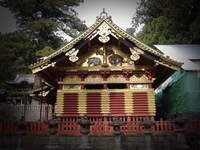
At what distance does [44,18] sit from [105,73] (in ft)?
82.6

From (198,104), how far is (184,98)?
→ 1.12 metres

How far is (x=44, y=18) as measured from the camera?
38.7 m

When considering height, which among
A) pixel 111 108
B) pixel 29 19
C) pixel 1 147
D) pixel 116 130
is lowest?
pixel 1 147

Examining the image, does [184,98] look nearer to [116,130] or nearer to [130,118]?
[130,118]

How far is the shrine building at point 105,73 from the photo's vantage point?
1614 cm

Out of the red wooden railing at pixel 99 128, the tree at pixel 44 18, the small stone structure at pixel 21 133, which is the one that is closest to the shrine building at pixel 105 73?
the red wooden railing at pixel 99 128

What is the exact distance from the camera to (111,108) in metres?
16.4

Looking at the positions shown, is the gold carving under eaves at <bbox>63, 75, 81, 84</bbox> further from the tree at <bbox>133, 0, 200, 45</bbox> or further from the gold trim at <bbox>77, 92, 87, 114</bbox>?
the tree at <bbox>133, 0, 200, 45</bbox>

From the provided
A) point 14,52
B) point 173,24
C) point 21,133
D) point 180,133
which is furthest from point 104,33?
point 173,24

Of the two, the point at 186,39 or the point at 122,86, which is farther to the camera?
the point at 186,39

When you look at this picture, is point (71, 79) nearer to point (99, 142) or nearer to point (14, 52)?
point (99, 142)

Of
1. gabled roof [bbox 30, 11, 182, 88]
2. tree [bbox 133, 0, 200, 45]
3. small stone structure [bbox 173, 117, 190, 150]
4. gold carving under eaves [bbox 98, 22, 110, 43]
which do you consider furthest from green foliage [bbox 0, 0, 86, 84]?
small stone structure [bbox 173, 117, 190, 150]

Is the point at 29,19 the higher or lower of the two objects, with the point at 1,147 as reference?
higher

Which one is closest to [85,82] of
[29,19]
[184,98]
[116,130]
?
[116,130]
